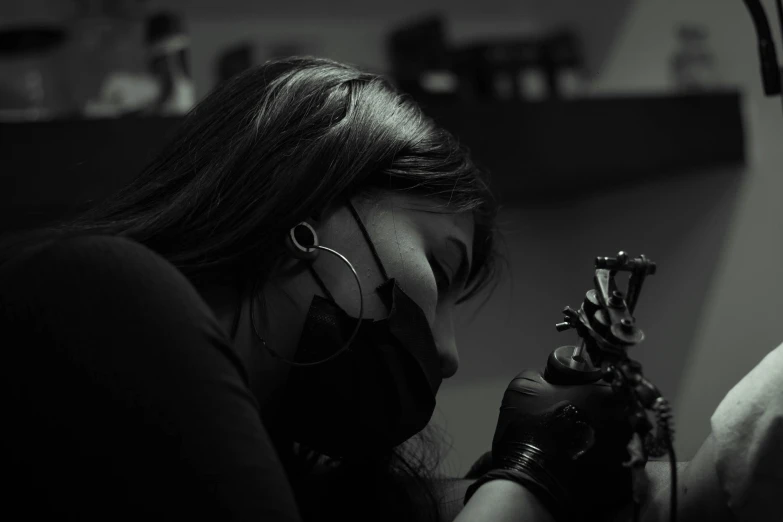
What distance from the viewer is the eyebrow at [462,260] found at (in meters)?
0.99

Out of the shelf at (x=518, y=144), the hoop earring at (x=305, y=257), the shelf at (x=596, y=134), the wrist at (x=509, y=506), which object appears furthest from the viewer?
the shelf at (x=596, y=134)

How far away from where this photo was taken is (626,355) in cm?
71

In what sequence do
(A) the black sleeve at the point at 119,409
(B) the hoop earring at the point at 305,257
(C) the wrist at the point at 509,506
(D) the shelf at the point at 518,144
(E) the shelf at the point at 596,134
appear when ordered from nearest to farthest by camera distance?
(A) the black sleeve at the point at 119,409 < (C) the wrist at the point at 509,506 < (B) the hoop earring at the point at 305,257 < (D) the shelf at the point at 518,144 < (E) the shelf at the point at 596,134

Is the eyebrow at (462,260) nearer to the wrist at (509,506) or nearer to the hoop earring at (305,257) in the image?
the hoop earring at (305,257)

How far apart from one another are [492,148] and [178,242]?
3.75ft

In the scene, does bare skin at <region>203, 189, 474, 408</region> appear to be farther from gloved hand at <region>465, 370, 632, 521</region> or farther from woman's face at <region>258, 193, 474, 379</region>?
gloved hand at <region>465, 370, 632, 521</region>

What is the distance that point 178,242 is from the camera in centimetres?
87

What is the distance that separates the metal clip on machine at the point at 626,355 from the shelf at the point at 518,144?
1.10 m

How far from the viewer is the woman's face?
35.1 inches

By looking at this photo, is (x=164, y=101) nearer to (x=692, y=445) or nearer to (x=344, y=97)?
(x=344, y=97)

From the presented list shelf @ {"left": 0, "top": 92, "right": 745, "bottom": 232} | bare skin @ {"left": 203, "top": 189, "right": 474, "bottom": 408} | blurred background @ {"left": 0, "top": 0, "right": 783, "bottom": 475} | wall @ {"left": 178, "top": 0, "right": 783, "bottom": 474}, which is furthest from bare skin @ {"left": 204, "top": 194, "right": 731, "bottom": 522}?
shelf @ {"left": 0, "top": 92, "right": 745, "bottom": 232}

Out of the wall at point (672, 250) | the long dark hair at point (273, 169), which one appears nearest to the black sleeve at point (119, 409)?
the long dark hair at point (273, 169)

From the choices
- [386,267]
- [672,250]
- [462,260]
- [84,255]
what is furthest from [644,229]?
[84,255]

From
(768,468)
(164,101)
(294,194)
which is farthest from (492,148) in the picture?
(768,468)
